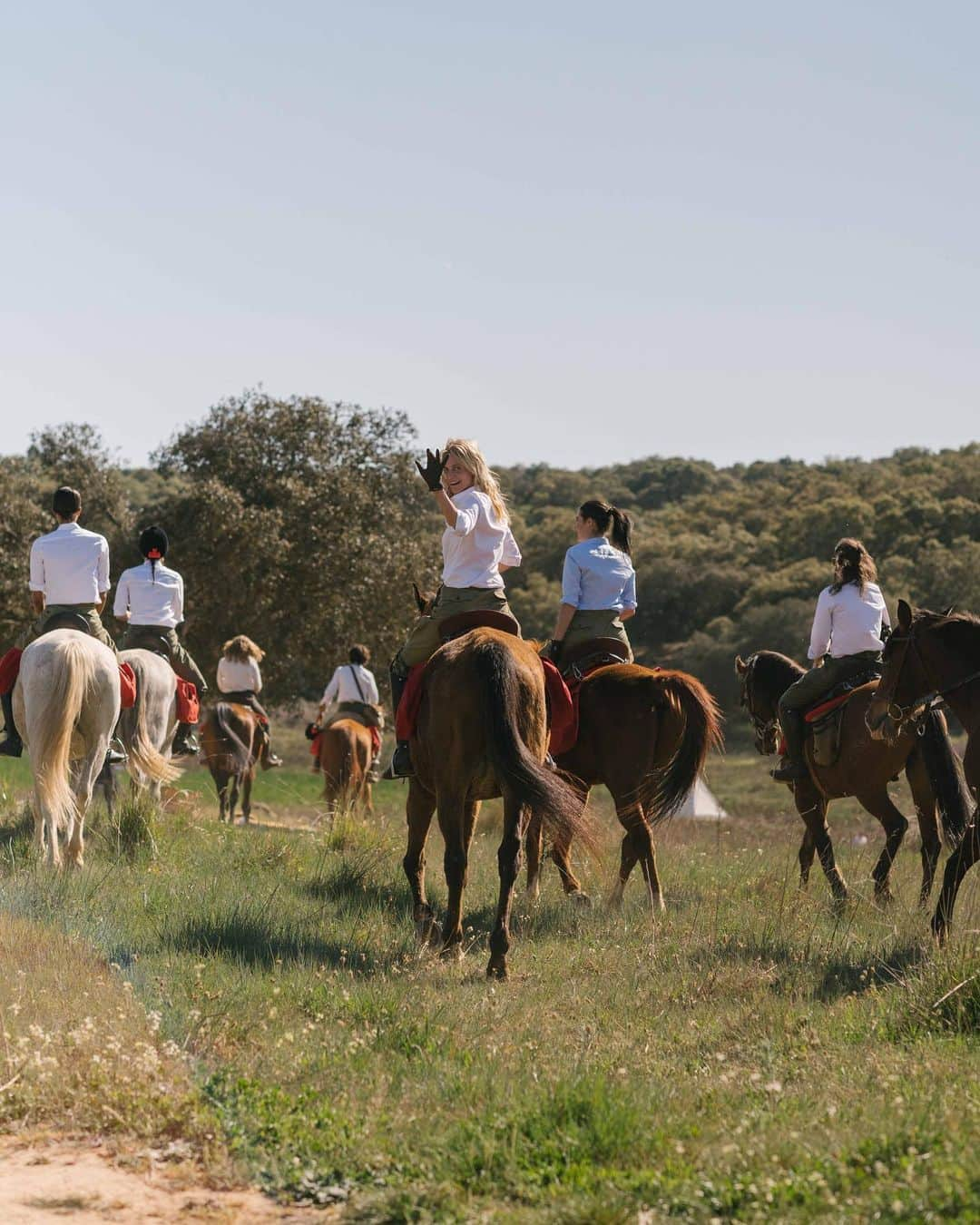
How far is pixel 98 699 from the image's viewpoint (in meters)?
11.1

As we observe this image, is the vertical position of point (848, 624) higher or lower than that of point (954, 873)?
higher

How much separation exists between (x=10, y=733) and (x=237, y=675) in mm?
8910

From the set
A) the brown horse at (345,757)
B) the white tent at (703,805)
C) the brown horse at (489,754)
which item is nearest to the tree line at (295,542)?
the white tent at (703,805)

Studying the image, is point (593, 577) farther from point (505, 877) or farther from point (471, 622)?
point (505, 877)

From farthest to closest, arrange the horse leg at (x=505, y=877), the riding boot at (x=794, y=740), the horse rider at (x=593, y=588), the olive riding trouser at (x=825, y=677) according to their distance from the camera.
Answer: the riding boot at (x=794, y=740) → the olive riding trouser at (x=825, y=677) → the horse rider at (x=593, y=588) → the horse leg at (x=505, y=877)

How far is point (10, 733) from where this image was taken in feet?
37.6

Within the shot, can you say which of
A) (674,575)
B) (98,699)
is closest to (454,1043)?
(98,699)

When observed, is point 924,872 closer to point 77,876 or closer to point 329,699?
point 77,876

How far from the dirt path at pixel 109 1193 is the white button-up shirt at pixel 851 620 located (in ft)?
24.9

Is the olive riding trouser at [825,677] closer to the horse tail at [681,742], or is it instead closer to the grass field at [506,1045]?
the horse tail at [681,742]

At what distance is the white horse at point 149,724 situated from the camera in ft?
41.8

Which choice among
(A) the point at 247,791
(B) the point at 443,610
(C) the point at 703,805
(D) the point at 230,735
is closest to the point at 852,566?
(B) the point at 443,610

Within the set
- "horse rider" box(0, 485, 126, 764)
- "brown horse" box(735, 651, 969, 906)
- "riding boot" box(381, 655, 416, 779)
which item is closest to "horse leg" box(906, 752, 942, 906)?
"brown horse" box(735, 651, 969, 906)

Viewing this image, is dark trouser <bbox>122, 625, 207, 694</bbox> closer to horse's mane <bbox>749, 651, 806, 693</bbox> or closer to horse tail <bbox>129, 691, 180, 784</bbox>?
horse tail <bbox>129, 691, 180, 784</bbox>
